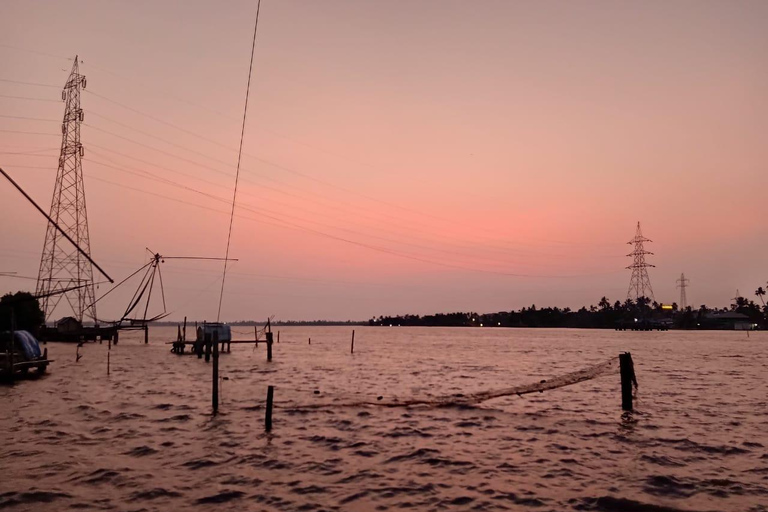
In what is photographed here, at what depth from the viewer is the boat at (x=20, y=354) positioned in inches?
1506

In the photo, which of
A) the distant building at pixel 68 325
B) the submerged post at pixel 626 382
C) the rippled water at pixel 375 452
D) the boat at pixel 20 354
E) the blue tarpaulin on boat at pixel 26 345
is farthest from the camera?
the distant building at pixel 68 325

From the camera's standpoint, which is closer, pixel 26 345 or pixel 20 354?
pixel 20 354

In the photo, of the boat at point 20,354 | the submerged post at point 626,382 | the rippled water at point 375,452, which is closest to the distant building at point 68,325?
the boat at point 20,354

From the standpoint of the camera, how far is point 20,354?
4147 cm

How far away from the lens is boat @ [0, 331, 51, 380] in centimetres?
3825

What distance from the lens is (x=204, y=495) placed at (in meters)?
14.6

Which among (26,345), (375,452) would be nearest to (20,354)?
(26,345)

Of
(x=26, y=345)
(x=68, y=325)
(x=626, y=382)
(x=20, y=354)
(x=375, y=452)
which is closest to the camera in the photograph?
(x=375, y=452)

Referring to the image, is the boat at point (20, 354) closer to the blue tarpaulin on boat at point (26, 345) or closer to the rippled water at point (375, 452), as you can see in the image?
the blue tarpaulin on boat at point (26, 345)

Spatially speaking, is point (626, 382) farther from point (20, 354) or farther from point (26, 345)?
point (26, 345)

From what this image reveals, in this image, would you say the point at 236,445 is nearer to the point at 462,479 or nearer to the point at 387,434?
the point at 387,434

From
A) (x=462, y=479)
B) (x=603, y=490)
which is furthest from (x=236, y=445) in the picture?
(x=603, y=490)

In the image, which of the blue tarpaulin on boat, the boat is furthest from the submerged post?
the blue tarpaulin on boat

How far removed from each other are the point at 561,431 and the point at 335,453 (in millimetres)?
10456
